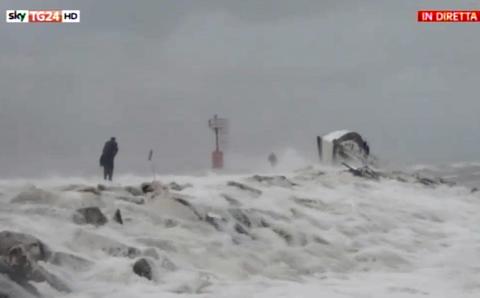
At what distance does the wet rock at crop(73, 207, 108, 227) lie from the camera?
35.7 feet

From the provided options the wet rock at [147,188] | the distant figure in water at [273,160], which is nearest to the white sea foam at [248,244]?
the wet rock at [147,188]

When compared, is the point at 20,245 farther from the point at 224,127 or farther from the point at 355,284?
the point at 224,127

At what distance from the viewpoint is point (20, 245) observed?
26.6 ft

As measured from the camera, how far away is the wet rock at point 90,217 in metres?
10.9

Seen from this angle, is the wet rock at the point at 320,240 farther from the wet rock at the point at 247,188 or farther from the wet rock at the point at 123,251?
the wet rock at the point at 123,251

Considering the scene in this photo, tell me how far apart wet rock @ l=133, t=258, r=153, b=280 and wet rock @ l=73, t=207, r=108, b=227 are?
237cm

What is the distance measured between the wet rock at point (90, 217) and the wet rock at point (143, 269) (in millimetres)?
2369

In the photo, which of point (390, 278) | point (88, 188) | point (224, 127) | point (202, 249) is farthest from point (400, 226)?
point (224, 127)

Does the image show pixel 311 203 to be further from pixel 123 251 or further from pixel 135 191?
pixel 123 251

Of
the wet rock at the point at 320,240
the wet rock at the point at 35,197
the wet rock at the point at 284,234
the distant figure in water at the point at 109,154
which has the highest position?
the distant figure in water at the point at 109,154

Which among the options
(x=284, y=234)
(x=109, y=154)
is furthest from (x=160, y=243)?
(x=109, y=154)

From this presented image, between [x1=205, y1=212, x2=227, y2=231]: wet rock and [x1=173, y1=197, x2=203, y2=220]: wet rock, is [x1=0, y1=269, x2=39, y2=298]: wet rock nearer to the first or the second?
[x1=205, y1=212, x2=227, y2=231]: wet rock

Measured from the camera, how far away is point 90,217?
36.2ft

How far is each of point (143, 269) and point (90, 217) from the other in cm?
273
